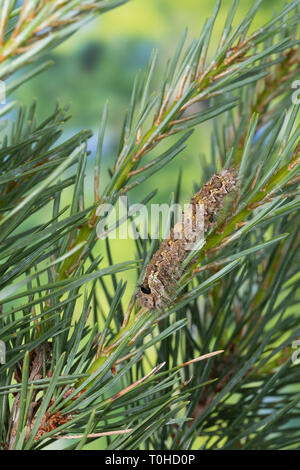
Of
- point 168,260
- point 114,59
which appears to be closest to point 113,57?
point 114,59

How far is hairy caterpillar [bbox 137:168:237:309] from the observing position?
177mm

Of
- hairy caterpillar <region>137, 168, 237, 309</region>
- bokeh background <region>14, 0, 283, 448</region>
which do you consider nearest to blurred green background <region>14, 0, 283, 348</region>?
bokeh background <region>14, 0, 283, 448</region>

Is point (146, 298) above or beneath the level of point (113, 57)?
beneath

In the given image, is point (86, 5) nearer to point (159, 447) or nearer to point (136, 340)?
point (136, 340)

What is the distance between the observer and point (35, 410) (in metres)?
0.18

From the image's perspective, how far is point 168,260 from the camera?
18 cm

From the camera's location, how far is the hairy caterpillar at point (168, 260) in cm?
18

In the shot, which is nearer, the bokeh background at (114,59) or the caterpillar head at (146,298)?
the caterpillar head at (146,298)

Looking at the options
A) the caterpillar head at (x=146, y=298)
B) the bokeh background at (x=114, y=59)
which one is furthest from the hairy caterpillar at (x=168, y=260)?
the bokeh background at (x=114, y=59)

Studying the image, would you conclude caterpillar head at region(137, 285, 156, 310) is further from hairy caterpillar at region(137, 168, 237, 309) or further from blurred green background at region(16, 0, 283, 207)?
blurred green background at region(16, 0, 283, 207)

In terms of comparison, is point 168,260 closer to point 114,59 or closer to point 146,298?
point 146,298

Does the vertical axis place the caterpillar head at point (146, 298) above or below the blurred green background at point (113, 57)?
below

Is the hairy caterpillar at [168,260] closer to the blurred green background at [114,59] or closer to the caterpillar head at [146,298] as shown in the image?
the caterpillar head at [146,298]
